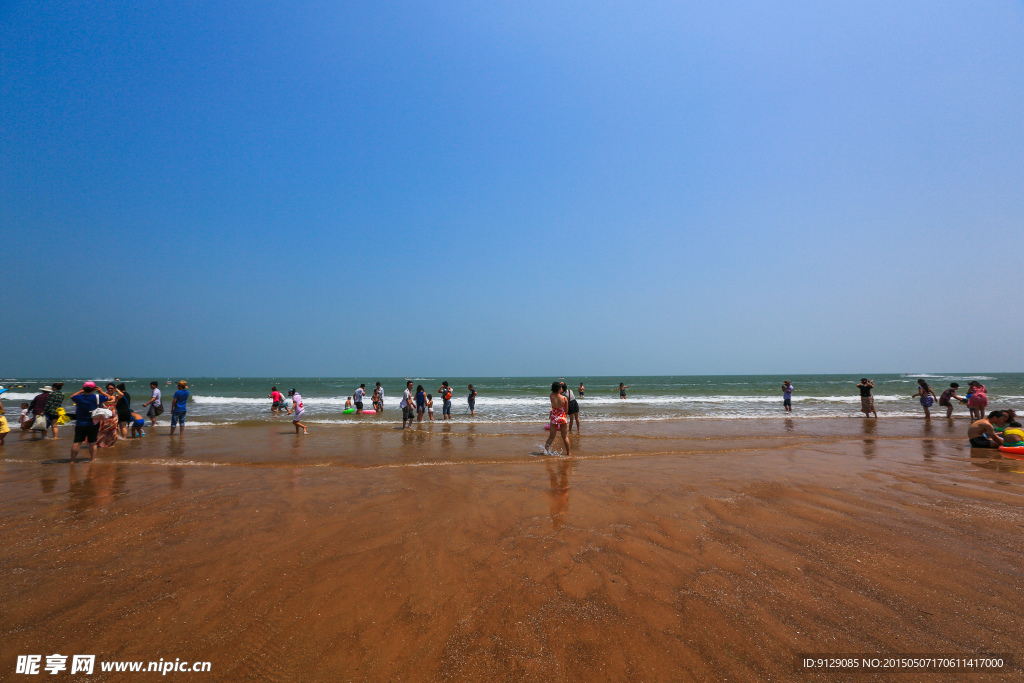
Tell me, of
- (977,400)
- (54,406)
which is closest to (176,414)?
(54,406)

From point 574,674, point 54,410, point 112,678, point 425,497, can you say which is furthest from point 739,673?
point 54,410

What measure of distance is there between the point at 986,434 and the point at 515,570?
14.4 meters

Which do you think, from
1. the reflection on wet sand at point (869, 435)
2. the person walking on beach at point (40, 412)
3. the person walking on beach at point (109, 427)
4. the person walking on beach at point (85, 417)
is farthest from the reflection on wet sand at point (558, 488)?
the person walking on beach at point (40, 412)

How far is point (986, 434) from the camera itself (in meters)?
11.1

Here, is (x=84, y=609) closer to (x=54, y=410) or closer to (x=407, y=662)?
(x=407, y=662)

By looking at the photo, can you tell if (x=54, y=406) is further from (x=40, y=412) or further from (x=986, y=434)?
(x=986, y=434)

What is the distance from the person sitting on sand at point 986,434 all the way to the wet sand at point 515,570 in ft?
9.53

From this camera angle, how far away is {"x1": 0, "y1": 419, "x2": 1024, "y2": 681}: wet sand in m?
3.03

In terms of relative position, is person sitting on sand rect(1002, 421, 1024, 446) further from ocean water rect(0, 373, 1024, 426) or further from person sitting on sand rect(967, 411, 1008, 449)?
ocean water rect(0, 373, 1024, 426)

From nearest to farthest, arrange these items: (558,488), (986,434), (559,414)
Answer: (558,488), (559,414), (986,434)

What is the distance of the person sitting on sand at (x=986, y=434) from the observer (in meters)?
10.9

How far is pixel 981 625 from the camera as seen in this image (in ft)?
10.7

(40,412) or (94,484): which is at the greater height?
(40,412)

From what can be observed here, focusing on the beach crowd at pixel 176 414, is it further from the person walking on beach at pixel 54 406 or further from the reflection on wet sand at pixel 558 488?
the reflection on wet sand at pixel 558 488
